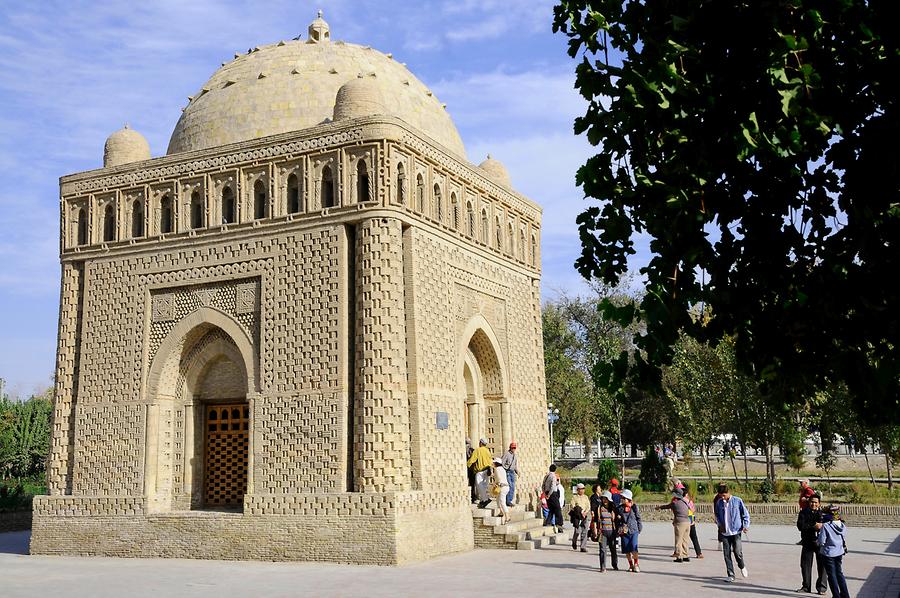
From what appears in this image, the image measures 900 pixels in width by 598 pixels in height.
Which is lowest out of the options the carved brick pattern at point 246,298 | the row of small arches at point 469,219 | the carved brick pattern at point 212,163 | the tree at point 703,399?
the tree at point 703,399

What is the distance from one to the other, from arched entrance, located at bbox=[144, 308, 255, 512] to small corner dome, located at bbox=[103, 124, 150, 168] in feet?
12.6

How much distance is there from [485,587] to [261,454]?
5.12 metres

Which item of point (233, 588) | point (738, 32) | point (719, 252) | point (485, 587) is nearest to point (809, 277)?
point (719, 252)

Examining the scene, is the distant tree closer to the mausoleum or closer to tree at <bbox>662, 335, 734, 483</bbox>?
the mausoleum

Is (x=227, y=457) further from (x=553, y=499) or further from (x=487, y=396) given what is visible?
(x=553, y=499)

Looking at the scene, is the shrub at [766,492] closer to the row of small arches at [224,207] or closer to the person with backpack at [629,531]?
the person with backpack at [629,531]

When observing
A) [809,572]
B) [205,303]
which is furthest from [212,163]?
[809,572]

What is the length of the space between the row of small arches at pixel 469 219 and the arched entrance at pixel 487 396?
6.78ft

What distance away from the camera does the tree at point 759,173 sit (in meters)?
5.13

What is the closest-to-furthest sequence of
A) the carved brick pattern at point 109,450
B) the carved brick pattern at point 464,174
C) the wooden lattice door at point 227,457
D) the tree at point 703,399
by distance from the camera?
the carved brick pattern at point 464,174, the carved brick pattern at point 109,450, the wooden lattice door at point 227,457, the tree at point 703,399

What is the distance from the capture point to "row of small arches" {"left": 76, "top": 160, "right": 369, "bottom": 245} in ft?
51.1

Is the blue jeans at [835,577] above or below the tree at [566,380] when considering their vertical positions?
below

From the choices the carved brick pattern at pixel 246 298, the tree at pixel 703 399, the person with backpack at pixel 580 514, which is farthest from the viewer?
the tree at pixel 703 399

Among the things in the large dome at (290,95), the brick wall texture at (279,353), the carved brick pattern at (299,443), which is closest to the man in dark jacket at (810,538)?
the brick wall texture at (279,353)
